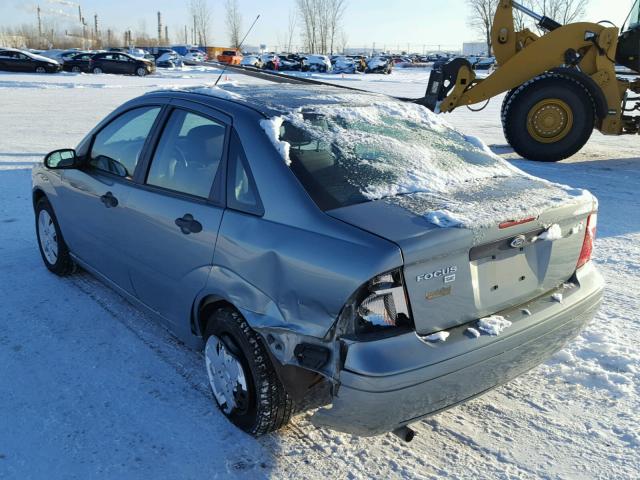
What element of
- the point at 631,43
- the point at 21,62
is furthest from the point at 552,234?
the point at 21,62

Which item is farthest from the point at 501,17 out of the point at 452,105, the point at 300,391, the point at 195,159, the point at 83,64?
the point at 83,64

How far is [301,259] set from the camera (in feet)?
7.75

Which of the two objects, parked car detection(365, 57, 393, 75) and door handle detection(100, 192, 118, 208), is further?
parked car detection(365, 57, 393, 75)

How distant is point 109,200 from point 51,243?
1.38 meters

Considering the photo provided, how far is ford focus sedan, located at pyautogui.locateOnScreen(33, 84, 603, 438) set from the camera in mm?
2246

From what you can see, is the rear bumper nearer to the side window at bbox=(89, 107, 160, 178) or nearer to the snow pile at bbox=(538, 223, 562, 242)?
the snow pile at bbox=(538, 223, 562, 242)

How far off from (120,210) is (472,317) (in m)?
2.24

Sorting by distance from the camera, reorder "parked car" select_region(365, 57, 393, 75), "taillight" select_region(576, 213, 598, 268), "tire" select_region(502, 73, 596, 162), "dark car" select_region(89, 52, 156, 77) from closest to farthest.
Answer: "taillight" select_region(576, 213, 598, 268), "tire" select_region(502, 73, 596, 162), "dark car" select_region(89, 52, 156, 77), "parked car" select_region(365, 57, 393, 75)

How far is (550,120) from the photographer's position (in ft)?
31.7

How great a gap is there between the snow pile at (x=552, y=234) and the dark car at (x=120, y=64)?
120 ft

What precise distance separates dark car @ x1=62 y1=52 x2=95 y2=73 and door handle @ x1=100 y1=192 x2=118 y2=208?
36936mm

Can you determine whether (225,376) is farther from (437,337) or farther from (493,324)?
(493,324)

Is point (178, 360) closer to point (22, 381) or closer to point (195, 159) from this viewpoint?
point (22, 381)

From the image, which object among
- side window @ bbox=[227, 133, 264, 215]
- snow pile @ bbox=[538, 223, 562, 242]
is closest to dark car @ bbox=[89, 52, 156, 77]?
→ side window @ bbox=[227, 133, 264, 215]
